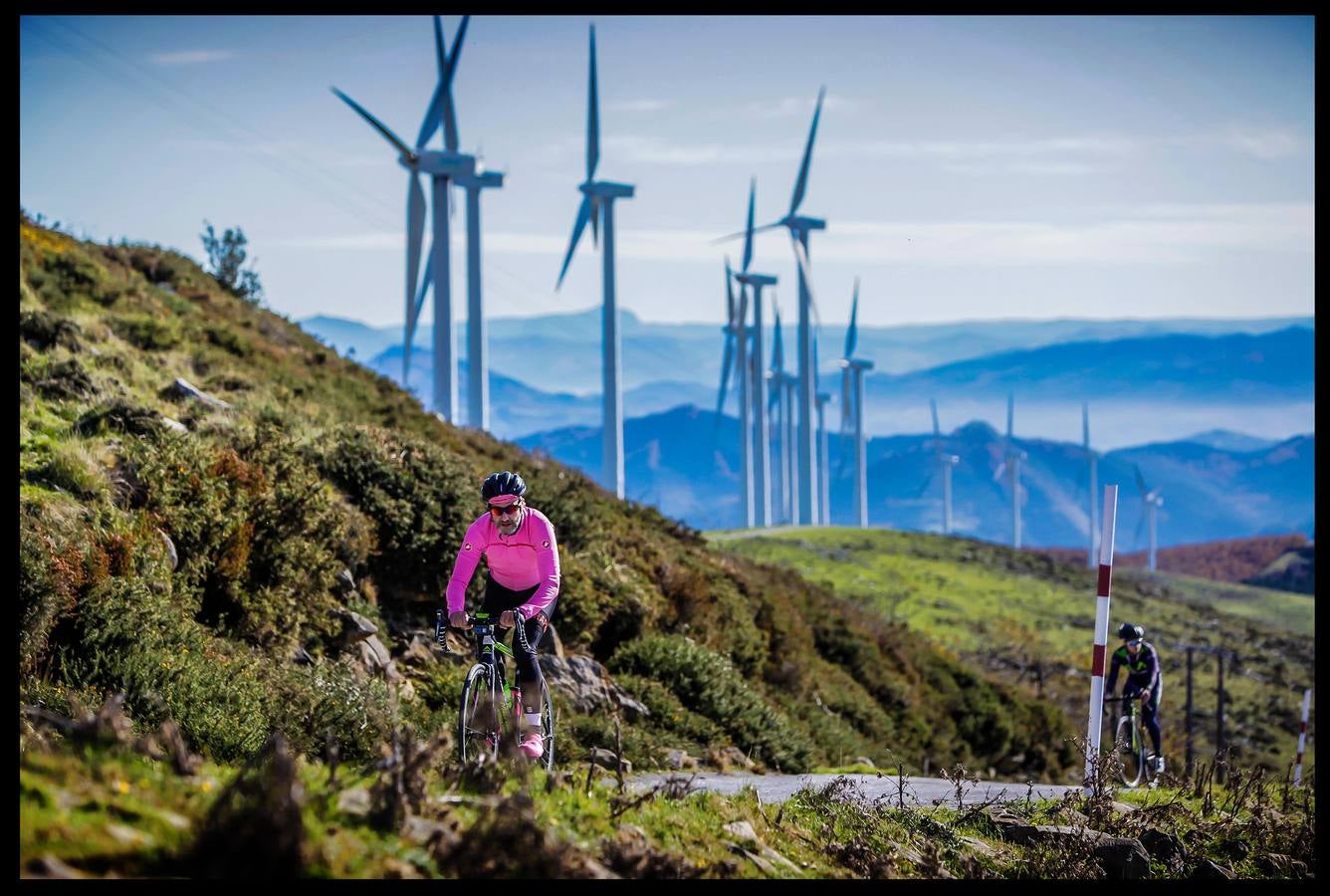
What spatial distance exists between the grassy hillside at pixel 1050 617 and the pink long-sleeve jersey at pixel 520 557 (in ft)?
45.8

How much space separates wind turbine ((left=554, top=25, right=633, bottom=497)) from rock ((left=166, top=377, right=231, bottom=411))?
114ft

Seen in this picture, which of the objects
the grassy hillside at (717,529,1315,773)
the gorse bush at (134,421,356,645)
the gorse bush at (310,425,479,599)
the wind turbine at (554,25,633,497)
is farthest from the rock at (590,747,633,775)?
the wind turbine at (554,25,633,497)

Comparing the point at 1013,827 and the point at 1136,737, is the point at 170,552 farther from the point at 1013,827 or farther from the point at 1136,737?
the point at 1136,737

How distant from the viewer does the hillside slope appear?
484 inches

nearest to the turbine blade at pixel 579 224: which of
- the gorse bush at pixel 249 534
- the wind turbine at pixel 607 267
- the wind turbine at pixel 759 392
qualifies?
the wind turbine at pixel 607 267

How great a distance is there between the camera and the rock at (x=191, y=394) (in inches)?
763

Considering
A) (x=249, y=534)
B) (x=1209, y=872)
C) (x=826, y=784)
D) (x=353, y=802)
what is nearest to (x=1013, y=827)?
(x=1209, y=872)

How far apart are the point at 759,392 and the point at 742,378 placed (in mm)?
1199

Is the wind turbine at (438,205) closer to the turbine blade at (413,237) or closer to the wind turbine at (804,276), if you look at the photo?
the turbine blade at (413,237)

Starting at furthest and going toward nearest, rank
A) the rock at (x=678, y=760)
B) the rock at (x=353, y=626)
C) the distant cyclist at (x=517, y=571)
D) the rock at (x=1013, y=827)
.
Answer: the rock at (x=353, y=626) < the rock at (x=678, y=760) < the rock at (x=1013, y=827) < the distant cyclist at (x=517, y=571)

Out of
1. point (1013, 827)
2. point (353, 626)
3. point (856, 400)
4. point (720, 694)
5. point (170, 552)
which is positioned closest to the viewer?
point (1013, 827)

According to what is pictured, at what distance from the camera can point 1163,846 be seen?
10352 mm

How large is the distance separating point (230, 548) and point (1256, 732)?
100.0 feet

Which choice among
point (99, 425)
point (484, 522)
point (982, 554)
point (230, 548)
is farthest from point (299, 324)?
point (982, 554)
